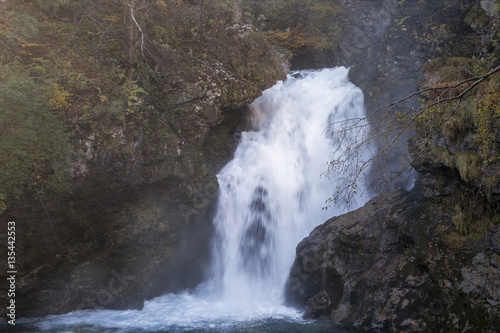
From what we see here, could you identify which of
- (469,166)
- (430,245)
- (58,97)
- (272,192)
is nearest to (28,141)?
(58,97)

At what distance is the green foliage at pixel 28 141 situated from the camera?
21.0ft

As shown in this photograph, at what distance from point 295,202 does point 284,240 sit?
1.36 metres

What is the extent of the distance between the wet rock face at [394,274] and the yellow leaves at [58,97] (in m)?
7.23

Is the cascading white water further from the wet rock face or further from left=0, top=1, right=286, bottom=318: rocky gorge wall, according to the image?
the wet rock face

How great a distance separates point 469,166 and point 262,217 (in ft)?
19.1

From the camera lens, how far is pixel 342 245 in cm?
836

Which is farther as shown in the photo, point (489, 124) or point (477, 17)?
point (477, 17)

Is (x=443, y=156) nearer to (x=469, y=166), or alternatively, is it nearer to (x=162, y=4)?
(x=469, y=166)

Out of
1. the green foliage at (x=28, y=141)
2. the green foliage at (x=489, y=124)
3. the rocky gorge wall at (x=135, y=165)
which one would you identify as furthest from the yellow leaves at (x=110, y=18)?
the green foliage at (x=489, y=124)

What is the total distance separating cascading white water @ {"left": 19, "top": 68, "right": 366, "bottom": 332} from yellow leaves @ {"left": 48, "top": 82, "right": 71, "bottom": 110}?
488cm

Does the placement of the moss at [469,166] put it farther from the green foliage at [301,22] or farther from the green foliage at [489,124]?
the green foliage at [301,22]

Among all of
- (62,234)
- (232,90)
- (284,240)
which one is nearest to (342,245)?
(284,240)

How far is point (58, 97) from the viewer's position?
23.3 feet

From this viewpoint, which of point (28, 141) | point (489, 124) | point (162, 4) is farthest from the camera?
point (162, 4)
